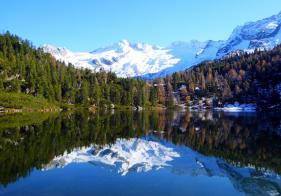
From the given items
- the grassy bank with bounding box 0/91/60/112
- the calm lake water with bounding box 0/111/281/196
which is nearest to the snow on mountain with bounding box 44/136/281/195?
the calm lake water with bounding box 0/111/281/196

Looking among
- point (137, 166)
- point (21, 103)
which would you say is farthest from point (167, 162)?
point (21, 103)

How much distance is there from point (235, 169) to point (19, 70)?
157 meters

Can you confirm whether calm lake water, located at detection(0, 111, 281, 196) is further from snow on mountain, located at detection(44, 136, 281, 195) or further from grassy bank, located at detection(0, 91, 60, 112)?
grassy bank, located at detection(0, 91, 60, 112)

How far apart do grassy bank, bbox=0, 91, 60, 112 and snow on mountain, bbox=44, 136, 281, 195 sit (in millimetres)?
100099

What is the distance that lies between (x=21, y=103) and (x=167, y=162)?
121 m

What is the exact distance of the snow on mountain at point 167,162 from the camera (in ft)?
102

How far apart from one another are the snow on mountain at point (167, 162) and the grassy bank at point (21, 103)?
100099 mm

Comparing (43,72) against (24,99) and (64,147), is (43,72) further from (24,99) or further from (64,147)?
(64,147)

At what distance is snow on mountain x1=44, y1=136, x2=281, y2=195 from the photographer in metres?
31.2

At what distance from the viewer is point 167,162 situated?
1585 inches

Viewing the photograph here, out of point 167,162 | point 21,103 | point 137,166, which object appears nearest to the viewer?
point 137,166

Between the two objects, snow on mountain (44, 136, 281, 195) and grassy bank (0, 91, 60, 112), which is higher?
grassy bank (0, 91, 60, 112)

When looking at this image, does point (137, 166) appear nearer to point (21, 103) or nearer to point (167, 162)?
point (167, 162)

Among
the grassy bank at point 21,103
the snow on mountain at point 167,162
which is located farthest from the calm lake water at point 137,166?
the grassy bank at point 21,103
